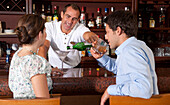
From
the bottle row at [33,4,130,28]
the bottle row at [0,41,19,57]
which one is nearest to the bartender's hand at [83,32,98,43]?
the bottle row at [33,4,130,28]

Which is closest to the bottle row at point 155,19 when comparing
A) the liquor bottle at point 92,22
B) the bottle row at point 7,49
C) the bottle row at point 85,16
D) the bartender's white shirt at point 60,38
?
the bottle row at point 85,16

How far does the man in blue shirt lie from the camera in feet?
3.03

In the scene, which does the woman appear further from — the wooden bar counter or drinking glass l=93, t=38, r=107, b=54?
drinking glass l=93, t=38, r=107, b=54

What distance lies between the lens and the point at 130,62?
957mm

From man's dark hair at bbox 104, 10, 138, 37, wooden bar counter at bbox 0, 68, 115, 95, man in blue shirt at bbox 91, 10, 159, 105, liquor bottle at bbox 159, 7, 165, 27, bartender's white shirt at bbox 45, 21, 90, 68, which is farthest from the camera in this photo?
liquor bottle at bbox 159, 7, 165, 27

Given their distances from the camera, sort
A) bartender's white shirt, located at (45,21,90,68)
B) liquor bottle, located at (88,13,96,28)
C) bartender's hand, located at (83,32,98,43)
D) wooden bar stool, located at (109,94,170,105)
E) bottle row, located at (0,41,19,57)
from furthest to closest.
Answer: liquor bottle, located at (88,13,96,28) < bottle row, located at (0,41,19,57) < bartender's white shirt, located at (45,21,90,68) < bartender's hand, located at (83,32,98,43) < wooden bar stool, located at (109,94,170,105)

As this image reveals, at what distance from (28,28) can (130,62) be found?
476 mm

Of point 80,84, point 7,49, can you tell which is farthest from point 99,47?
point 7,49

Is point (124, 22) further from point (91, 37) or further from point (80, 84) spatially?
point (91, 37)

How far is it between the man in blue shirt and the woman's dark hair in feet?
1.34

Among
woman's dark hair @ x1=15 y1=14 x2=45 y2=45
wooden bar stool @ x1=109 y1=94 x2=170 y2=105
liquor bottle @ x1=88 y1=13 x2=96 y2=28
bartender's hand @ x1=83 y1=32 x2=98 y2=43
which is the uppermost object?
liquor bottle @ x1=88 y1=13 x2=96 y2=28

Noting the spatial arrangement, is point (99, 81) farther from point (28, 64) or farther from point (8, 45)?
point (8, 45)

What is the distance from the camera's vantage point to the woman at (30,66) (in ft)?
3.00

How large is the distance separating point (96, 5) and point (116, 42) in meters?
2.26
